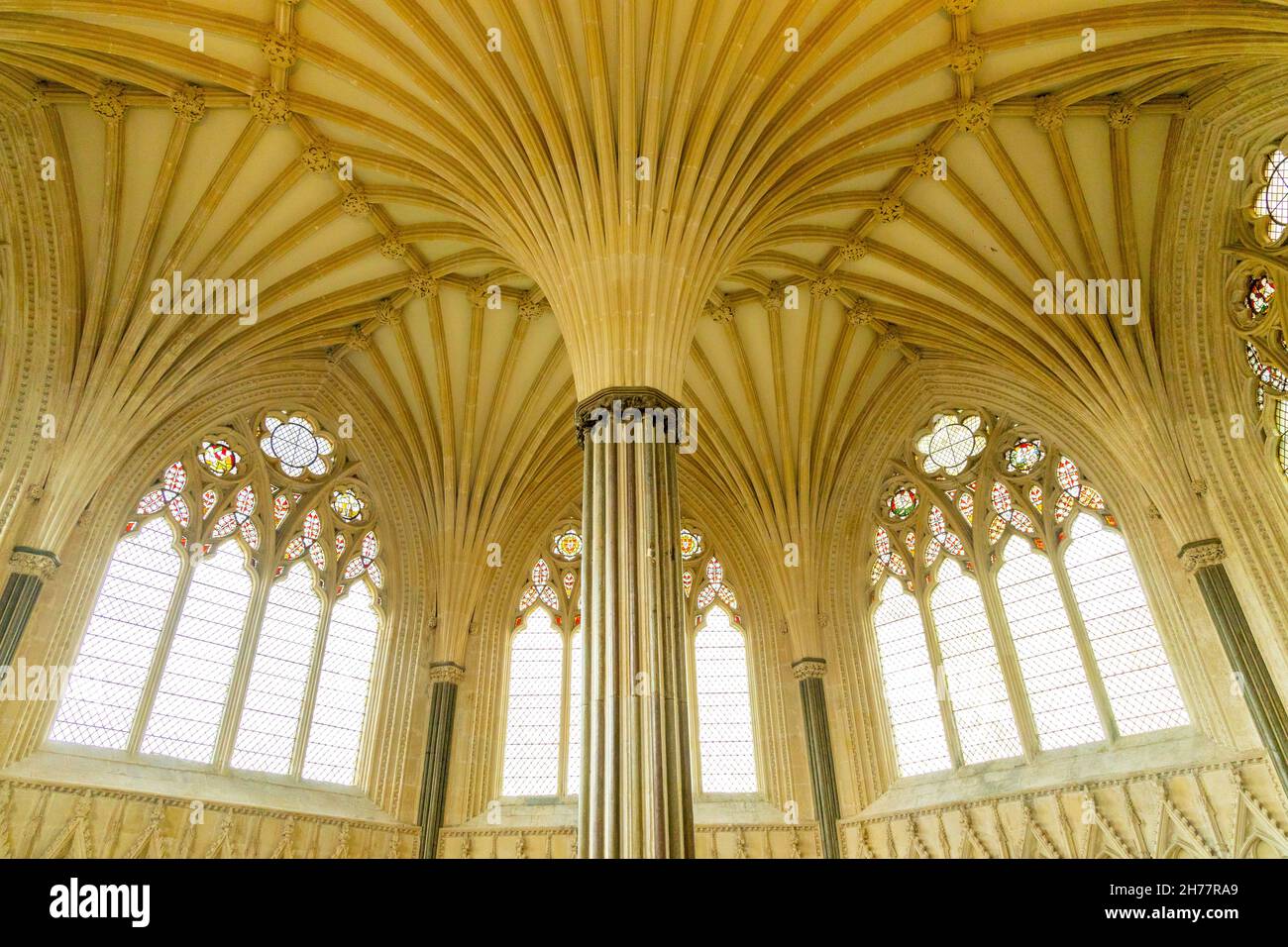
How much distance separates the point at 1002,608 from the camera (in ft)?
53.5

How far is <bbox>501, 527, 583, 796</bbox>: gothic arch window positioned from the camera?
1695cm

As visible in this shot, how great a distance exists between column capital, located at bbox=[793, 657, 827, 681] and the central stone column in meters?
8.24

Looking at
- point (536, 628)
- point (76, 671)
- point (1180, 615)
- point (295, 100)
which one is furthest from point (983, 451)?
point (76, 671)

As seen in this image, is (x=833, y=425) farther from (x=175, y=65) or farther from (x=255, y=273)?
(x=175, y=65)

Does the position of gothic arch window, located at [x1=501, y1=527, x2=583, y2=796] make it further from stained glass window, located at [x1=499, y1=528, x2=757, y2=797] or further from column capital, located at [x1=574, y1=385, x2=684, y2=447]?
column capital, located at [x1=574, y1=385, x2=684, y2=447]

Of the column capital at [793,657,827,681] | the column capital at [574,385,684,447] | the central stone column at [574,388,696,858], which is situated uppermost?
the column capital at [574,385,684,447]

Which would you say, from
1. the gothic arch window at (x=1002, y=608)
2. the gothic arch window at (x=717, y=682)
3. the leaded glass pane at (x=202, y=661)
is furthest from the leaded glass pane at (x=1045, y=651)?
the leaded glass pane at (x=202, y=661)

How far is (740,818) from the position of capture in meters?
16.2

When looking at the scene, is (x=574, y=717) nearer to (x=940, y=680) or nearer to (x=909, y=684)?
(x=909, y=684)

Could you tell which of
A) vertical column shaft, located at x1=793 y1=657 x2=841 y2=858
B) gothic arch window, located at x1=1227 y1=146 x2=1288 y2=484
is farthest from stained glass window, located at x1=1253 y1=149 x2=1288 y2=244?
vertical column shaft, located at x1=793 y1=657 x2=841 y2=858

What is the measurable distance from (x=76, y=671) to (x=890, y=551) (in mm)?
15083

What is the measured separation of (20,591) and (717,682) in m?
12.3

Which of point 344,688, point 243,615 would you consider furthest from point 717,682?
point 243,615
